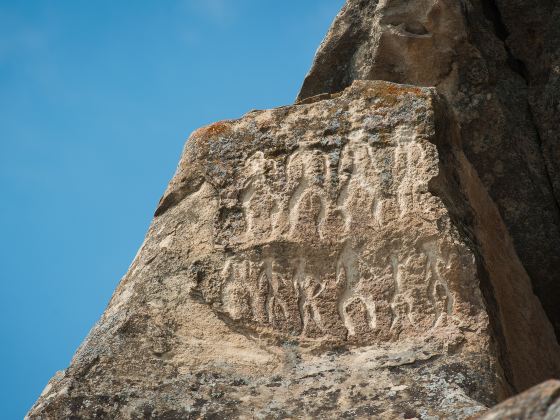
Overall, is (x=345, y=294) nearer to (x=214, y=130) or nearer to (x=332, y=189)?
(x=332, y=189)

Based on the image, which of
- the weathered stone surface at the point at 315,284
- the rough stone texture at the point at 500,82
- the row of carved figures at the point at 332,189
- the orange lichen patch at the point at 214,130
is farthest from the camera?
the rough stone texture at the point at 500,82

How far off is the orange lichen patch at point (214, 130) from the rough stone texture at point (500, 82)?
1547mm

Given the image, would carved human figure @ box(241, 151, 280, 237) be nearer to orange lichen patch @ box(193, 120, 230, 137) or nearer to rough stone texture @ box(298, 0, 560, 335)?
orange lichen patch @ box(193, 120, 230, 137)

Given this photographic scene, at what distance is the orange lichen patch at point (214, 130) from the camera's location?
5.15 m

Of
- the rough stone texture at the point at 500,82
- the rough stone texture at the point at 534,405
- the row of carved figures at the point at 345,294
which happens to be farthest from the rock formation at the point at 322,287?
the rough stone texture at the point at 534,405

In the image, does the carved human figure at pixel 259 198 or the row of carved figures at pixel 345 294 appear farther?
the carved human figure at pixel 259 198

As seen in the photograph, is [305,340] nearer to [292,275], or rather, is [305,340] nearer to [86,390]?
[292,275]

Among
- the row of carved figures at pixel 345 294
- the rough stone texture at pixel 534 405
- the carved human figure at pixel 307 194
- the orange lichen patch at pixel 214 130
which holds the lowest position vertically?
the rough stone texture at pixel 534 405

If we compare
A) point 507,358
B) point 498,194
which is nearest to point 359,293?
point 507,358

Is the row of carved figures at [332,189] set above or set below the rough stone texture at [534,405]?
above

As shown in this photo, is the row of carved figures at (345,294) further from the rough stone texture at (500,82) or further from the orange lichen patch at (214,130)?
the rough stone texture at (500,82)

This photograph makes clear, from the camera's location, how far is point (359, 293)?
456 centimetres

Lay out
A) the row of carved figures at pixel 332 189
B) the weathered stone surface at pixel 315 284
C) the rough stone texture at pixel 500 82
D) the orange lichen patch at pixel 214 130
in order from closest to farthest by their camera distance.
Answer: the weathered stone surface at pixel 315 284 → the row of carved figures at pixel 332 189 → the orange lichen patch at pixel 214 130 → the rough stone texture at pixel 500 82

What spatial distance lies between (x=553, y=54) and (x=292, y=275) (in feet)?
8.88
